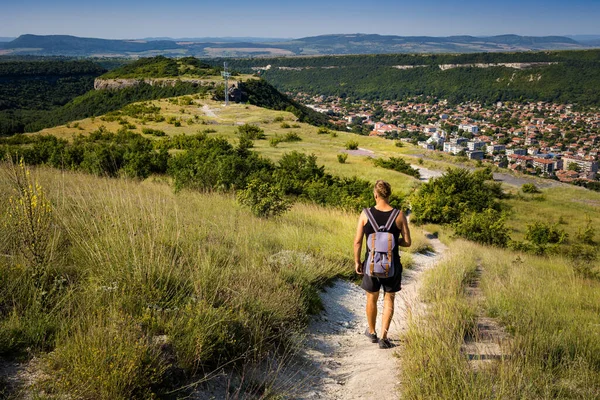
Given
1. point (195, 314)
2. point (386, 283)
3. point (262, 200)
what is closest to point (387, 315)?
point (386, 283)

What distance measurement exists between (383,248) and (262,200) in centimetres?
518

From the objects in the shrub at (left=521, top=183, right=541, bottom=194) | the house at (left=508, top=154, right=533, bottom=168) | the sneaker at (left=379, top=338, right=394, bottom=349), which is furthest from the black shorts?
the house at (left=508, top=154, right=533, bottom=168)

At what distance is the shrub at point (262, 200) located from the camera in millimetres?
8648

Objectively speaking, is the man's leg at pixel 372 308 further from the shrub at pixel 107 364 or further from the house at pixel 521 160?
the house at pixel 521 160

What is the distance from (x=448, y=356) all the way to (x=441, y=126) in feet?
295

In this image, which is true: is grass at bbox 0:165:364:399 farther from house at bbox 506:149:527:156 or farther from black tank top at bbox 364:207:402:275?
house at bbox 506:149:527:156

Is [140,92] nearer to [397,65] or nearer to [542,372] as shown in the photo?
[542,372]

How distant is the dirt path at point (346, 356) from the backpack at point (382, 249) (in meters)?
0.38

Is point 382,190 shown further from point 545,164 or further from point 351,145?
point 545,164

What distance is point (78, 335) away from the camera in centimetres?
266

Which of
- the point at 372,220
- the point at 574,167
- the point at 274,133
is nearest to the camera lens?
the point at 372,220

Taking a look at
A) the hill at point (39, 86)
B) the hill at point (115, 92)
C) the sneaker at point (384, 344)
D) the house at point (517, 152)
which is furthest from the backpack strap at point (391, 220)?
the house at point (517, 152)

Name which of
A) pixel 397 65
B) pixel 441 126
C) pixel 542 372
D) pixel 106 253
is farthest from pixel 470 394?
pixel 397 65

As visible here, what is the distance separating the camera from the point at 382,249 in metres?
3.84
